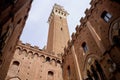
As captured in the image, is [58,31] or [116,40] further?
[58,31]

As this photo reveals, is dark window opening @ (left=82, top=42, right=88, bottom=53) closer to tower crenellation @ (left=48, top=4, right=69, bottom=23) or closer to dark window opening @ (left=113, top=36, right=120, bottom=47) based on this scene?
dark window opening @ (left=113, top=36, right=120, bottom=47)

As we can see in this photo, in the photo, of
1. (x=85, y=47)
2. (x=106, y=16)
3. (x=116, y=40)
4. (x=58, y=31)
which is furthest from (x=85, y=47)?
(x=58, y=31)

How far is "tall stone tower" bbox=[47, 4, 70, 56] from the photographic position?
2527cm

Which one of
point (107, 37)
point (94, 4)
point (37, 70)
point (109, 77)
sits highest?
point (94, 4)

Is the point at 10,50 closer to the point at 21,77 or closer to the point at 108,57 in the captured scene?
the point at 21,77

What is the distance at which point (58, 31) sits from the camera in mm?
29188

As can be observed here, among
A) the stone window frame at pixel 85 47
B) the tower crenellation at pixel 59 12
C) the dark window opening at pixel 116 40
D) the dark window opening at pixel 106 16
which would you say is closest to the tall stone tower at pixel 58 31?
the tower crenellation at pixel 59 12

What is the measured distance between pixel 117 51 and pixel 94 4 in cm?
591

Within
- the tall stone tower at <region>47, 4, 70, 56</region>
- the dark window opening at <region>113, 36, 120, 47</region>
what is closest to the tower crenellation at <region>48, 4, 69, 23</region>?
the tall stone tower at <region>47, 4, 70, 56</region>

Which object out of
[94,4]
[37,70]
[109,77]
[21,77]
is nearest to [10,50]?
[21,77]

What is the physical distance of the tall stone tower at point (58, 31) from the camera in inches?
995

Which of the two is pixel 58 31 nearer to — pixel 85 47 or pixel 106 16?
pixel 85 47

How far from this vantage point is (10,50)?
1277cm

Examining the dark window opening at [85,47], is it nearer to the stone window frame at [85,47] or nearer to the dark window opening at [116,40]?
the stone window frame at [85,47]
